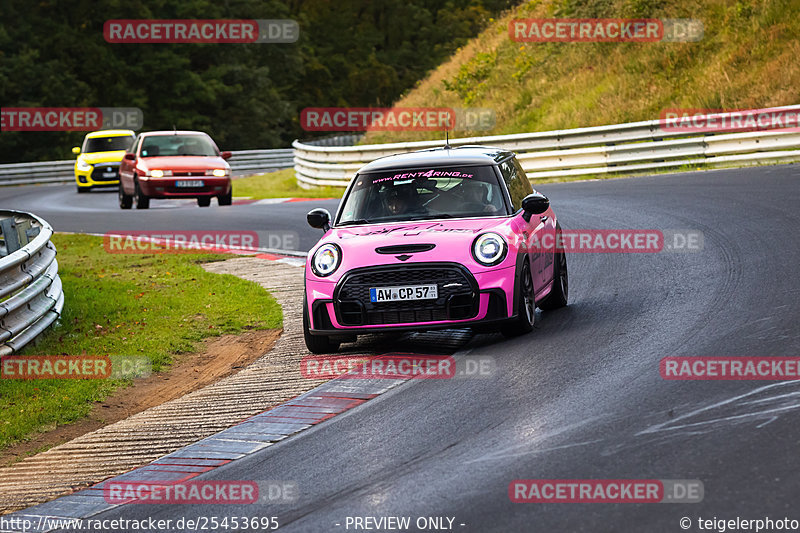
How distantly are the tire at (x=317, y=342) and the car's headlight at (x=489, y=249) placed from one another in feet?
4.68

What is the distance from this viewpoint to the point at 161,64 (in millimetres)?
61781

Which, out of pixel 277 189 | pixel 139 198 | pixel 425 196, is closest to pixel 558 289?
pixel 425 196

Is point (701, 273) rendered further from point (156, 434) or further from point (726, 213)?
point (156, 434)

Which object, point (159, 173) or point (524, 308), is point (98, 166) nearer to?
point (159, 173)

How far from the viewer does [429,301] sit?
8.88 m

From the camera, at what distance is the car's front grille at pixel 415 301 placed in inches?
349

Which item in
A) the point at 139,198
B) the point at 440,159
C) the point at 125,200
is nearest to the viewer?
the point at 440,159

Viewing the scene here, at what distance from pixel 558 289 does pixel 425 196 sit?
155 cm

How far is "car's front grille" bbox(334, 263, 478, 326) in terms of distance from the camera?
8.86m

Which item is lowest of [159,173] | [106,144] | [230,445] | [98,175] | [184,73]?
[98,175]

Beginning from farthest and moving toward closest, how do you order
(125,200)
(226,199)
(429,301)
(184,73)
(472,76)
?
(184,73), (472,76), (125,200), (226,199), (429,301)

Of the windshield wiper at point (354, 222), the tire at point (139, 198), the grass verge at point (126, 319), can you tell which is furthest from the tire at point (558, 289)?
the tire at point (139, 198)

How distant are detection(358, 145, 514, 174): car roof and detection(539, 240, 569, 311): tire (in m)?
1.09

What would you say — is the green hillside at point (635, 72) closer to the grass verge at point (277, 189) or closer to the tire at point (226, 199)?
the grass verge at point (277, 189)
